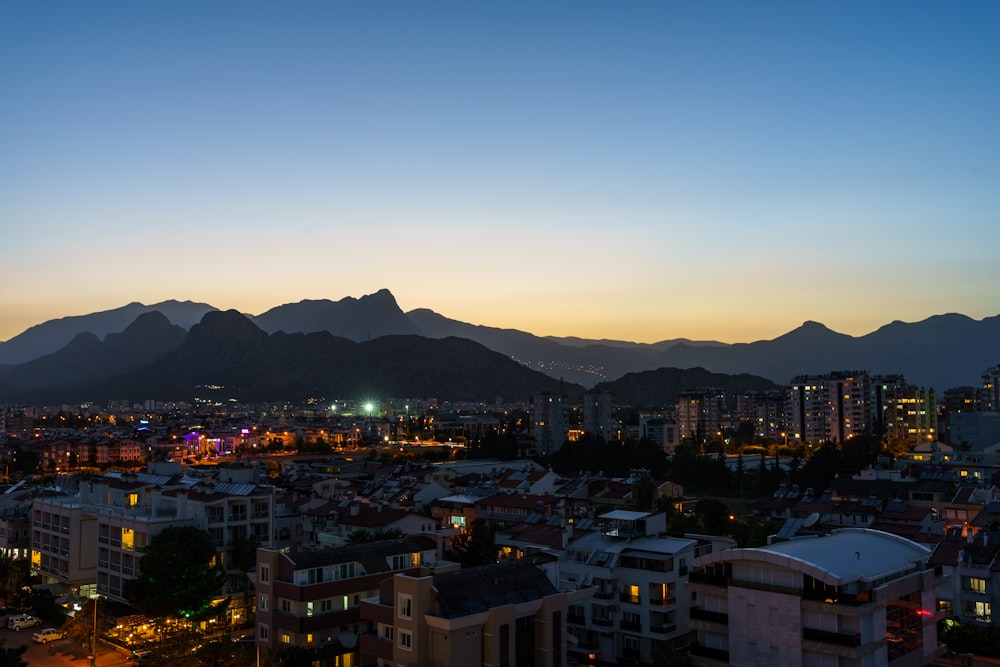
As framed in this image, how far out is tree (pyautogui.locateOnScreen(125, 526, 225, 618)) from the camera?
25.0m

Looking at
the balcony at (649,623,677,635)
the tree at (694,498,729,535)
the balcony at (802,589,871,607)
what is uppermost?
the balcony at (802,589,871,607)

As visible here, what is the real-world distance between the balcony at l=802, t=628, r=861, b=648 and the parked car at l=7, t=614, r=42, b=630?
2392 cm

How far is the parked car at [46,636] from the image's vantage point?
25.4m

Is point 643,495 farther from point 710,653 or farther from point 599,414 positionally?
point 599,414

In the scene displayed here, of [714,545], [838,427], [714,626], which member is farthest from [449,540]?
[838,427]

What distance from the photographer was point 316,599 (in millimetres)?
21391

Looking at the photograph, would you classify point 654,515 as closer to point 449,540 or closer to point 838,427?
point 449,540

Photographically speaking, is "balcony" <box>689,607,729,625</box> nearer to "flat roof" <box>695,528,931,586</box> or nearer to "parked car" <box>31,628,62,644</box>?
"flat roof" <box>695,528,931,586</box>

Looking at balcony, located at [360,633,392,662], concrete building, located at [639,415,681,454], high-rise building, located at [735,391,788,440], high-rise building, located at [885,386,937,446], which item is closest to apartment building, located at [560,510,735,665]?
balcony, located at [360,633,392,662]

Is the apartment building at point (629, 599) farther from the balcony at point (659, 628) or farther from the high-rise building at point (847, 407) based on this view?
the high-rise building at point (847, 407)

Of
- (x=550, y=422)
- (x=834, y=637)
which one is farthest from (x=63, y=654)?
(x=550, y=422)

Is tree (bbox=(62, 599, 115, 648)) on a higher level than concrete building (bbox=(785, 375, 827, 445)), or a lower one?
lower

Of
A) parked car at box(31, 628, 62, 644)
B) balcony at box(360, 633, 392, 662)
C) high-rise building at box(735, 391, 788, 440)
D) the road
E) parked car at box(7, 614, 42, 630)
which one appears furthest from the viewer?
high-rise building at box(735, 391, 788, 440)

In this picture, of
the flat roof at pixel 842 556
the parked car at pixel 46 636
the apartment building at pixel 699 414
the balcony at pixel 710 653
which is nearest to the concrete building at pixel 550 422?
the apartment building at pixel 699 414
